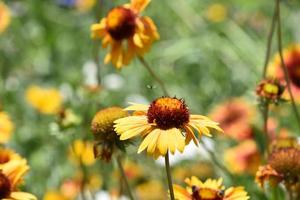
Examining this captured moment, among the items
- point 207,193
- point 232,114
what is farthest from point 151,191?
point 207,193

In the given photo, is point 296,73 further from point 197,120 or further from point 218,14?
point 218,14

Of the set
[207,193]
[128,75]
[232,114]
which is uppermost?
[128,75]

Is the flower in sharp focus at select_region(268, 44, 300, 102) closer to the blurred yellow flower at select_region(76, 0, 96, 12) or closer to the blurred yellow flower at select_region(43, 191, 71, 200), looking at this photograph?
the blurred yellow flower at select_region(43, 191, 71, 200)

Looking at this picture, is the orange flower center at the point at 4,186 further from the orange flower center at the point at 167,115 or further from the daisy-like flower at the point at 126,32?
the daisy-like flower at the point at 126,32

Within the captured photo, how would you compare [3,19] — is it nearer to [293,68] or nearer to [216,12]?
[216,12]

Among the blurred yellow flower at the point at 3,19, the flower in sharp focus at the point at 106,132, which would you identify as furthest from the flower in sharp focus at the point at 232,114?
the flower in sharp focus at the point at 106,132

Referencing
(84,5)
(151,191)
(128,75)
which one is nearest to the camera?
(151,191)
